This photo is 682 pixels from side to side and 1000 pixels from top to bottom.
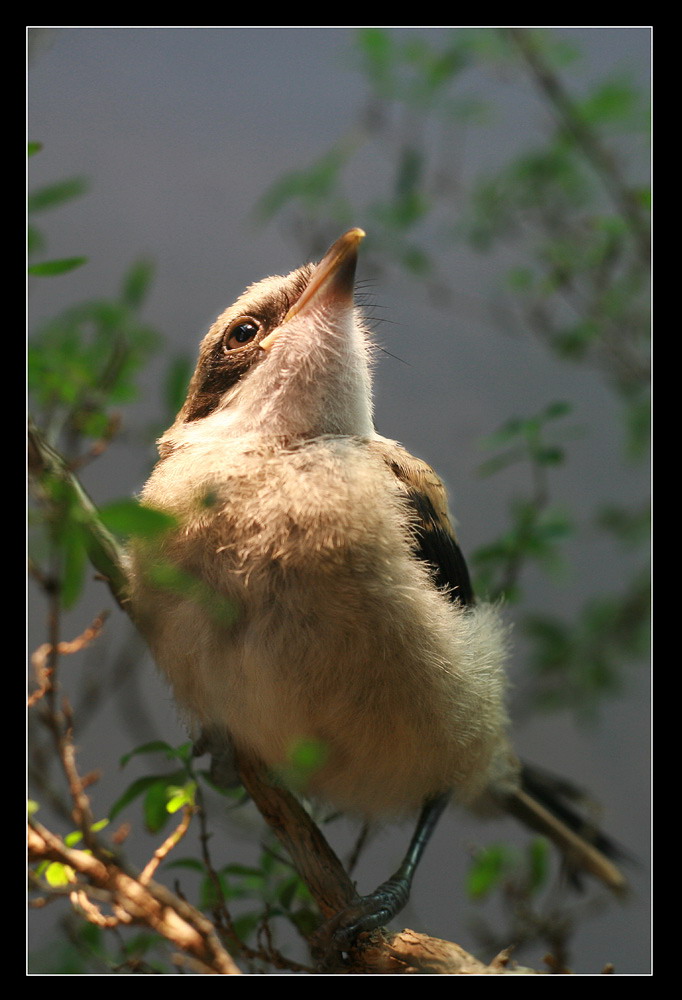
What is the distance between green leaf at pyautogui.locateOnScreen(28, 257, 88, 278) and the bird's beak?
35cm

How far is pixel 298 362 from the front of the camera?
1.39 m

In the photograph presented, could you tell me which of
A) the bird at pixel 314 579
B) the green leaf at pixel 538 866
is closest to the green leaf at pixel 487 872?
the green leaf at pixel 538 866

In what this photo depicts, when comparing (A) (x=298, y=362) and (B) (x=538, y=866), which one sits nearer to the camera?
(A) (x=298, y=362)

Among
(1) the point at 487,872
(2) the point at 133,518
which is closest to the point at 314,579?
(2) the point at 133,518

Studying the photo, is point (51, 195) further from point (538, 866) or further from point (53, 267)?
point (538, 866)

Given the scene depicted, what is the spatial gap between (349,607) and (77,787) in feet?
1.66

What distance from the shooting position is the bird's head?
4.54 ft

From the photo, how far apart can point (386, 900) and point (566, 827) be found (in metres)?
0.85

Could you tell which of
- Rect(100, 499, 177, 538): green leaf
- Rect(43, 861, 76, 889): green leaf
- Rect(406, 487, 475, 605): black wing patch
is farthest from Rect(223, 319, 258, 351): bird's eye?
Rect(43, 861, 76, 889): green leaf

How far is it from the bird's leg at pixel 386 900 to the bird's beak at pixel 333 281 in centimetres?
100

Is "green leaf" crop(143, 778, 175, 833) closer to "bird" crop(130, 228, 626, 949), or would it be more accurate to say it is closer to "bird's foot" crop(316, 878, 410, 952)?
"bird" crop(130, 228, 626, 949)

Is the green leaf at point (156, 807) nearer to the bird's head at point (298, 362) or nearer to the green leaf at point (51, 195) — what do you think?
the bird's head at point (298, 362)

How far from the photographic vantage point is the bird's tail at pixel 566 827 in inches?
80.8

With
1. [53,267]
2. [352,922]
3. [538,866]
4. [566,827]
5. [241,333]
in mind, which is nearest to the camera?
[53,267]
